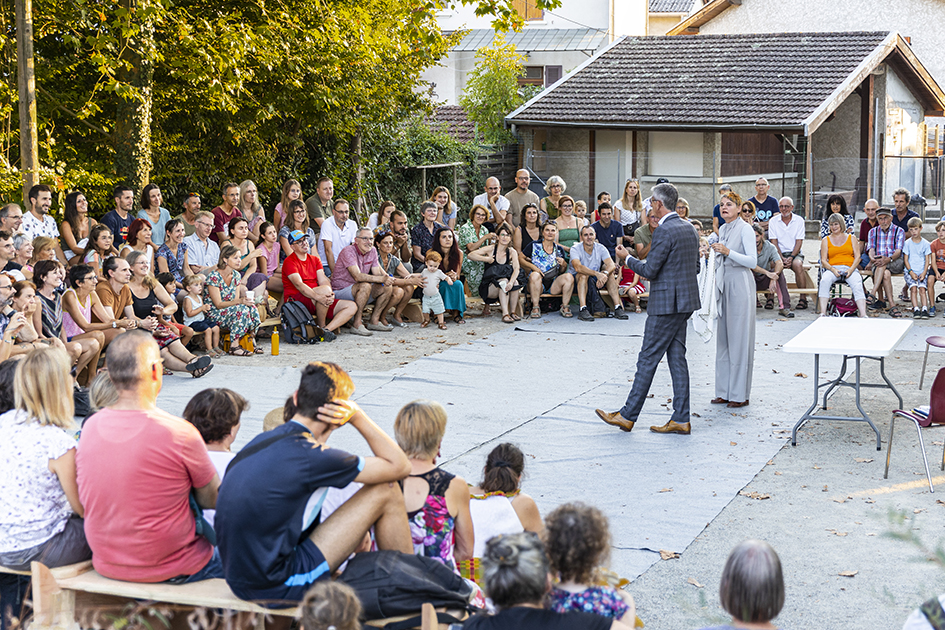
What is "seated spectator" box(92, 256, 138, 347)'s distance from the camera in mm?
9281

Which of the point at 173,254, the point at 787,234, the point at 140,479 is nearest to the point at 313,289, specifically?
the point at 173,254

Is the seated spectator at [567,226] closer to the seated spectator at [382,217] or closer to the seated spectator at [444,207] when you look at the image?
the seated spectator at [444,207]

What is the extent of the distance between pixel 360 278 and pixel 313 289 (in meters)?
0.64

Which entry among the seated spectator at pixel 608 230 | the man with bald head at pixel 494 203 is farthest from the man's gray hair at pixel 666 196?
the man with bald head at pixel 494 203

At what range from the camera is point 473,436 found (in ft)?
25.6

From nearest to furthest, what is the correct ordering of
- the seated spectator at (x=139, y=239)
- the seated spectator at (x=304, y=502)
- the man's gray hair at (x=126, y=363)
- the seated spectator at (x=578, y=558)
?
the seated spectator at (x=578, y=558) → the seated spectator at (x=304, y=502) → the man's gray hair at (x=126, y=363) → the seated spectator at (x=139, y=239)

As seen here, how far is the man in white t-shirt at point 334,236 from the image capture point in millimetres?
12487

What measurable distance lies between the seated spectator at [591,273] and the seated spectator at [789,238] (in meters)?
2.49

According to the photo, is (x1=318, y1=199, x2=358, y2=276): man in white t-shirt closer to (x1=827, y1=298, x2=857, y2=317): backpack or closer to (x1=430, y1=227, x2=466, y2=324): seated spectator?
(x1=430, y1=227, x2=466, y2=324): seated spectator

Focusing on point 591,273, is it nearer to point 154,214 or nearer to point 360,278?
point 360,278

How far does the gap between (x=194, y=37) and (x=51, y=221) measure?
3.09 metres

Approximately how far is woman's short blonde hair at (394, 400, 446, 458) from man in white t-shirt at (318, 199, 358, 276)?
826 centimetres

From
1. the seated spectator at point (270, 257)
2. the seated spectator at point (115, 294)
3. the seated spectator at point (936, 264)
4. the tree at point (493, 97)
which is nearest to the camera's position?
the seated spectator at point (115, 294)

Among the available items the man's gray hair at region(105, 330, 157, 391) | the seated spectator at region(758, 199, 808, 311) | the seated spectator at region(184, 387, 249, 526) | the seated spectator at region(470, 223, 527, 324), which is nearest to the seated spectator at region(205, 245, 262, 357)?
the seated spectator at region(470, 223, 527, 324)
